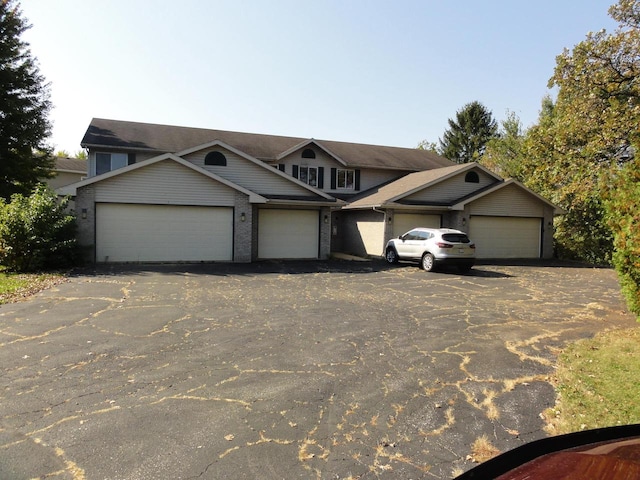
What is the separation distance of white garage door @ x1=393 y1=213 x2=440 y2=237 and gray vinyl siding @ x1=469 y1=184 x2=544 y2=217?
2056 millimetres

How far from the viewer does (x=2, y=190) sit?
23.1 meters

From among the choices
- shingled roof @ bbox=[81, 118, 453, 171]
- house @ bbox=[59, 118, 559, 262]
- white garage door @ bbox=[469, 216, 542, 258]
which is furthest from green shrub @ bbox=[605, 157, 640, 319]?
shingled roof @ bbox=[81, 118, 453, 171]

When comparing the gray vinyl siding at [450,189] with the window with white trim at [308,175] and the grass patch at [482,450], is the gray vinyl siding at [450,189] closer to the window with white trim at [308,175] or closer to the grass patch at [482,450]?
the window with white trim at [308,175]

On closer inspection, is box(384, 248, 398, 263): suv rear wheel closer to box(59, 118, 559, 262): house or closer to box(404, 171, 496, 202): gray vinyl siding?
box(59, 118, 559, 262): house

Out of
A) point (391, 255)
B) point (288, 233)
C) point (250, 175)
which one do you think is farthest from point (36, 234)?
point (391, 255)

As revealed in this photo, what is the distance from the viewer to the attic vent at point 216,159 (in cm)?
1992

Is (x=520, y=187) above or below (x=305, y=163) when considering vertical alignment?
below

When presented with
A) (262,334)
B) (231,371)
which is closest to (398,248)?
(262,334)

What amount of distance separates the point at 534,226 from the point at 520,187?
264 centimetres

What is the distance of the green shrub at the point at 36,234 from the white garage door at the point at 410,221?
1442 cm

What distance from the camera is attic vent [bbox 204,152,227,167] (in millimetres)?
19917

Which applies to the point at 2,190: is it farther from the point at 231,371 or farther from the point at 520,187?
the point at 520,187

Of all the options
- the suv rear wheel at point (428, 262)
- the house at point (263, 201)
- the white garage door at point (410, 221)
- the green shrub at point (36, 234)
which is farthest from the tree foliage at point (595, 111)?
the green shrub at point (36, 234)

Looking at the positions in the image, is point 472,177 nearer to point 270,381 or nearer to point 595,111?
point 595,111
